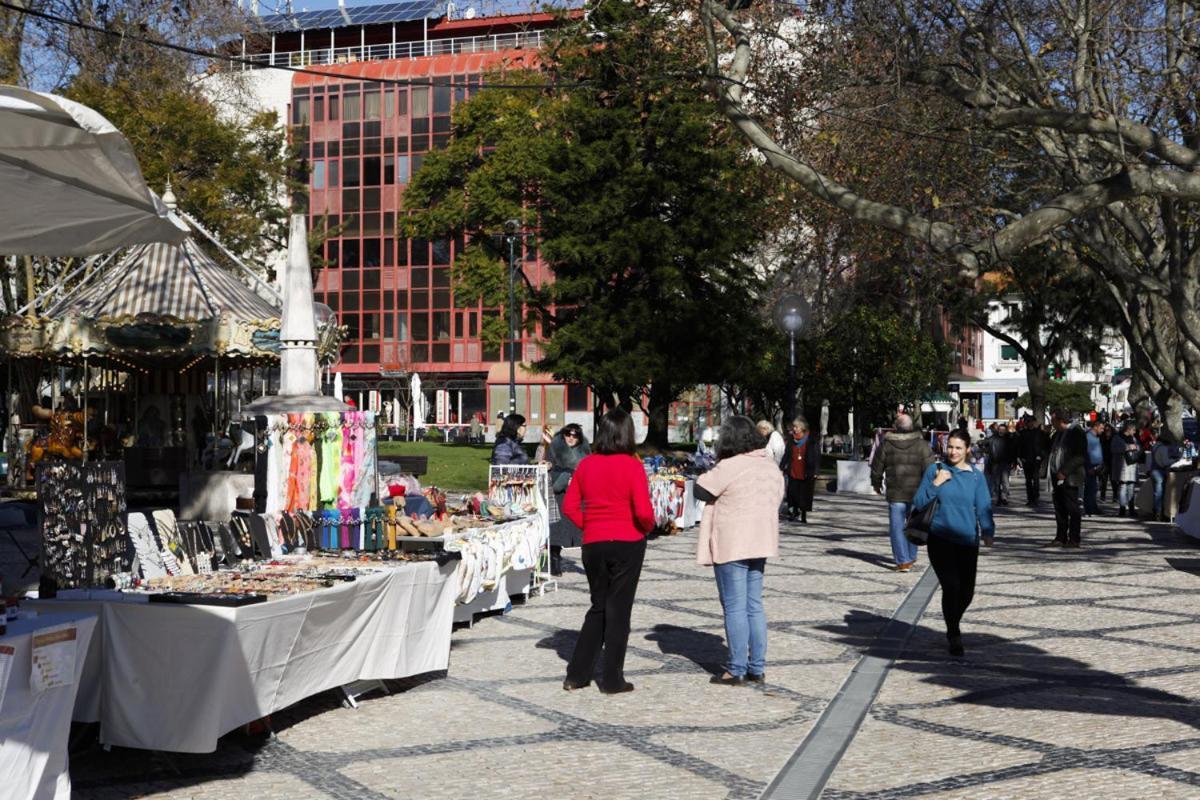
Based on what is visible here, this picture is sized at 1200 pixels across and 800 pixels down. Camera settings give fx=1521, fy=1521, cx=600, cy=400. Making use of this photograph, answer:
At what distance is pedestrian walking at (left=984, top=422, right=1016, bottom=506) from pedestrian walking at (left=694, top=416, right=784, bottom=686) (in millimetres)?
20681

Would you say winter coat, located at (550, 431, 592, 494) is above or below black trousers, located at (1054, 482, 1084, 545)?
above

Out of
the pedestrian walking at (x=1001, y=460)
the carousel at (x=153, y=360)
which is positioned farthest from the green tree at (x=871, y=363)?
the carousel at (x=153, y=360)

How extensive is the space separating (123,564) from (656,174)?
107 feet

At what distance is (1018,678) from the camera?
32.3 ft

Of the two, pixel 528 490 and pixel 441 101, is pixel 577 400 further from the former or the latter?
pixel 528 490

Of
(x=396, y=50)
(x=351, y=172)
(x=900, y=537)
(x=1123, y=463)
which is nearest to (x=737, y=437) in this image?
(x=900, y=537)

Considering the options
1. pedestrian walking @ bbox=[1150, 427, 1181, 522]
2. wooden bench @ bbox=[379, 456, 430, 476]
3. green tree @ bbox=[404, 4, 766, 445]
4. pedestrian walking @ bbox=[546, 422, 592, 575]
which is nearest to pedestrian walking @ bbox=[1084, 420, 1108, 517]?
pedestrian walking @ bbox=[1150, 427, 1181, 522]

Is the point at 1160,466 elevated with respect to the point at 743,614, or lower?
elevated

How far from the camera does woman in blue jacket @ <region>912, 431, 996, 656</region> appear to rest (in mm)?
10828

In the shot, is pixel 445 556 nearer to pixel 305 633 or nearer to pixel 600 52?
pixel 305 633

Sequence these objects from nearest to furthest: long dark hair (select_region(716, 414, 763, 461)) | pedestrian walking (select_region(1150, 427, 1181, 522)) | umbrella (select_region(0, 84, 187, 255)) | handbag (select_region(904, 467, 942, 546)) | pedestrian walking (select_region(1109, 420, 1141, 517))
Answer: umbrella (select_region(0, 84, 187, 255)), long dark hair (select_region(716, 414, 763, 461)), handbag (select_region(904, 467, 942, 546)), pedestrian walking (select_region(1150, 427, 1181, 522)), pedestrian walking (select_region(1109, 420, 1141, 517))

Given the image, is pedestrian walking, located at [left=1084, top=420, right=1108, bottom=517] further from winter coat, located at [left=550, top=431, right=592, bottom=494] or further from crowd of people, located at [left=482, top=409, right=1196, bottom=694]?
crowd of people, located at [left=482, top=409, right=1196, bottom=694]

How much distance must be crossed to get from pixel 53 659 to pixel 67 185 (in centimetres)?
201

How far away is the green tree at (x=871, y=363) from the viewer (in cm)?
3884
